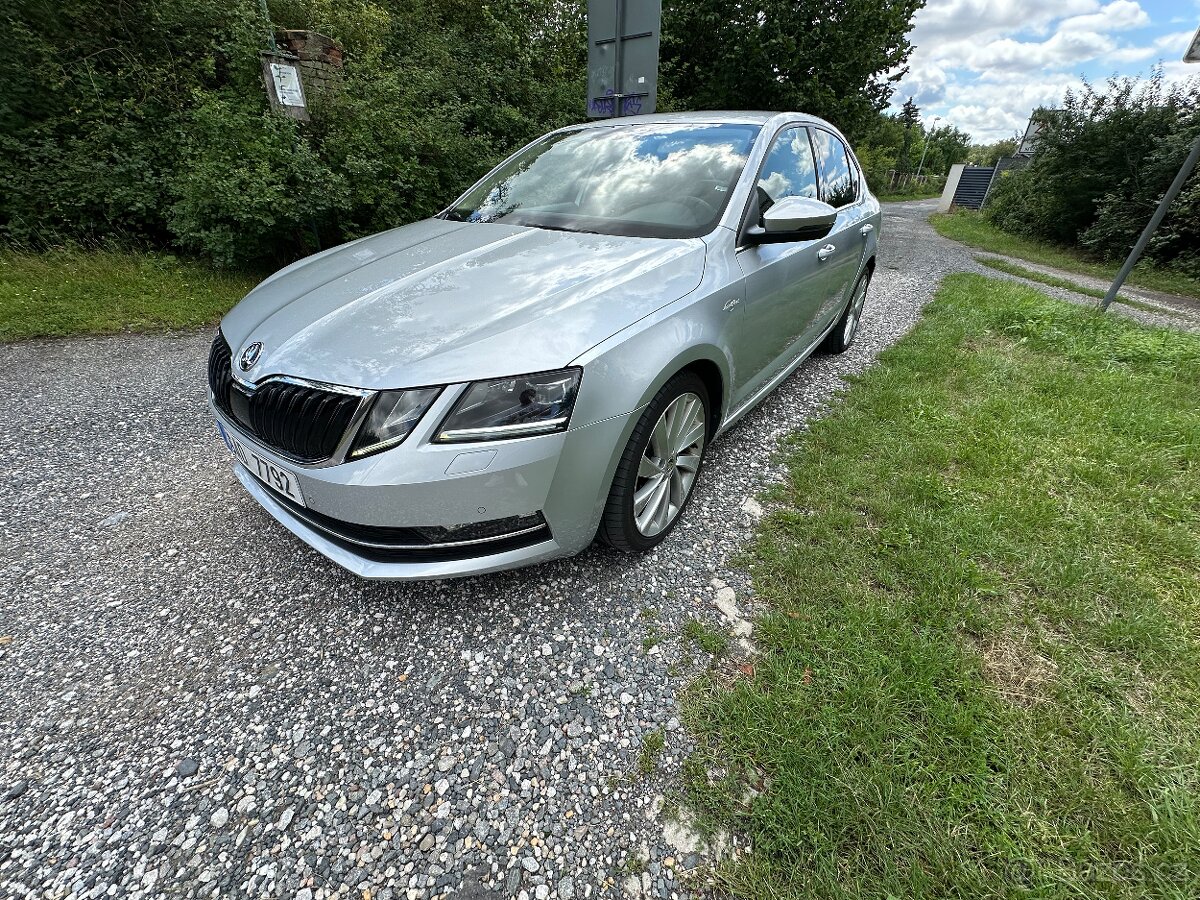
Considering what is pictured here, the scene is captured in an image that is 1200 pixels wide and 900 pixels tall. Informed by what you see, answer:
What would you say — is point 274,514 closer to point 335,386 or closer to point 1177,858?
point 335,386

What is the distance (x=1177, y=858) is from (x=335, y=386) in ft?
7.84

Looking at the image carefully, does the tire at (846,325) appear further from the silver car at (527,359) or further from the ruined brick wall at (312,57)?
the ruined brick wall at (312,57)

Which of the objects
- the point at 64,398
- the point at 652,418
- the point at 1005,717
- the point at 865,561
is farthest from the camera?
the point at 64,398

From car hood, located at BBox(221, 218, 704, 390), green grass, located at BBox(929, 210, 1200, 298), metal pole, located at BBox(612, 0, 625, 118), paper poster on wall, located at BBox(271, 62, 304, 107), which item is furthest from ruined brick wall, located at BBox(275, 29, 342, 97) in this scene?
green grass, located at BBox(929, 210, 1200, 298)

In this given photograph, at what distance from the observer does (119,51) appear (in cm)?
578

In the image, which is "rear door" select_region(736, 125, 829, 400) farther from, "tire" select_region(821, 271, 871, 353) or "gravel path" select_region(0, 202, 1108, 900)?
"tire" select_region(821, 271, 871, 353)

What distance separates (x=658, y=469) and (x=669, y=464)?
8cm

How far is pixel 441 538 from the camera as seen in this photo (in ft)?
5.36

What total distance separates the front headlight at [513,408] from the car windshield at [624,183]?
1030 millimetres

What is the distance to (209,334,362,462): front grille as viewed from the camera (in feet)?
5.04

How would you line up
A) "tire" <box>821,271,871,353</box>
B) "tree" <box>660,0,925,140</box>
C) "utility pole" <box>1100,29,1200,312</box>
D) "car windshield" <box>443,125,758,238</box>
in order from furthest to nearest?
"tree" <box>660,0,925,140</box>
"utility pole" <box>1100,29,1200,312</box>
"tire" <box>821,271,871,353</box>
"car windshield" <box>443,125,758,238</box>

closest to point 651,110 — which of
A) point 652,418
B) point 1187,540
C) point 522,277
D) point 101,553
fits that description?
point 522,277

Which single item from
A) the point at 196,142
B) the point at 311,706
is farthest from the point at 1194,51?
the point at 196,142

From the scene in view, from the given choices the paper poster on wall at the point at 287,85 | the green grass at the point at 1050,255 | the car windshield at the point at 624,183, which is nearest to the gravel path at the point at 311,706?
the car windshield at the point at 624,183
